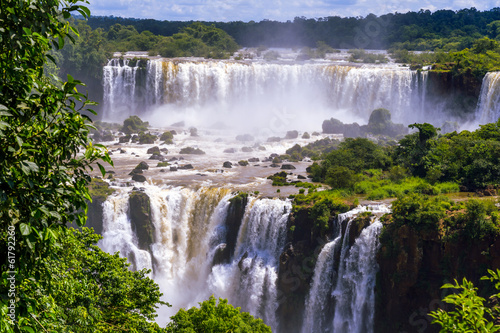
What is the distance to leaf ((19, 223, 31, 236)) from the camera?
5637 mm

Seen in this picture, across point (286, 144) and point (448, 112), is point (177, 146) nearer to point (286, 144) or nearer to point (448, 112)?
point (286, 144)

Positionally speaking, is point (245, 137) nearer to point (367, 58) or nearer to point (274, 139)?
point (274, 139)

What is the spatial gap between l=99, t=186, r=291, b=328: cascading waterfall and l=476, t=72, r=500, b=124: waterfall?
22591mm

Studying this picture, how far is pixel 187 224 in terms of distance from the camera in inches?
1176

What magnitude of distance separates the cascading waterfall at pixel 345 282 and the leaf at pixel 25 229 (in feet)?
60.4

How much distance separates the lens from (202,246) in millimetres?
29328

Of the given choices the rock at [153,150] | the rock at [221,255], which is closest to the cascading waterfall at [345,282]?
the rock at [221,255]

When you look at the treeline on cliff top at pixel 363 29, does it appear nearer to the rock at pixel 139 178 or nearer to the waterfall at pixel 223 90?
the waterfall at pixel 223 90

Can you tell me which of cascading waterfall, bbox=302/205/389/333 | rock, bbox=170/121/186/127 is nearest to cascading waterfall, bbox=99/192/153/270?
cascading waterfall, bbox=302/205/389/333

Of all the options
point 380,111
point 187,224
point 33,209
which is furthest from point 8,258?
point 380,111

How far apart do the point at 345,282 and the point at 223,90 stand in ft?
118

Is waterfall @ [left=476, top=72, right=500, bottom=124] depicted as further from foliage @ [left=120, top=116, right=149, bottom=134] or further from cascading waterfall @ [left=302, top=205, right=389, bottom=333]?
foliage @ [left=120, top=116, right=149, bottom=134]

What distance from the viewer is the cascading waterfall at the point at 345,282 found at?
22891mm

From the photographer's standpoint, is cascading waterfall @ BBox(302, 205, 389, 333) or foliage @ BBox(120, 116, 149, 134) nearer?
cascading waterfall @ BBox(302, 205, 389, 333)
